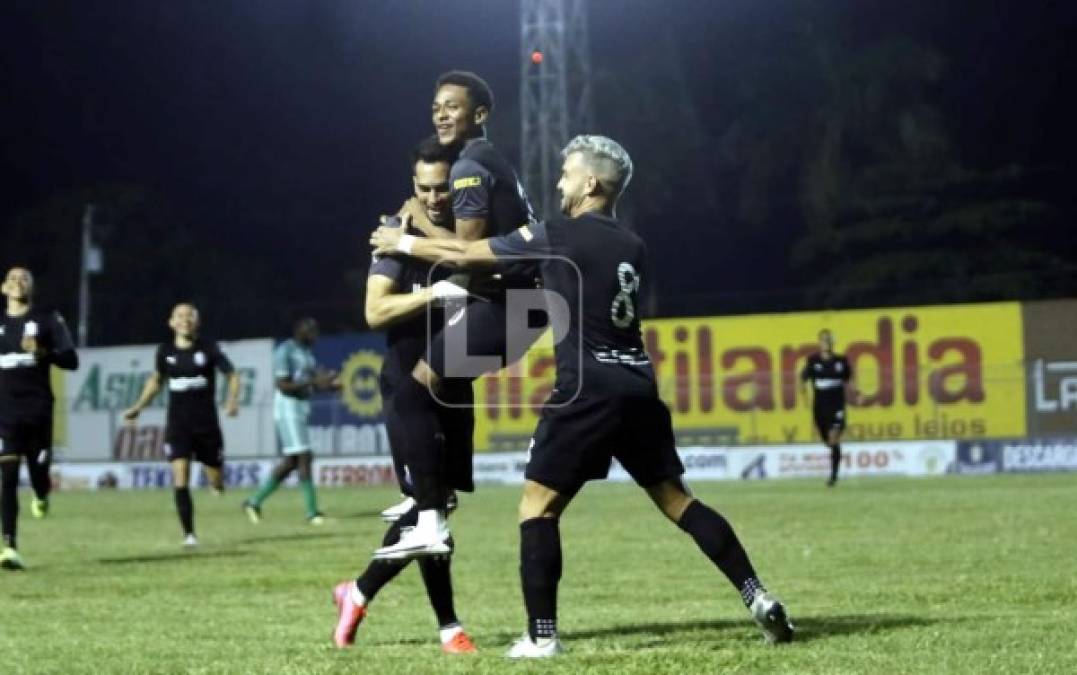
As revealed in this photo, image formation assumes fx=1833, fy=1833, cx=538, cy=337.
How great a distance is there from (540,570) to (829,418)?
23092mm

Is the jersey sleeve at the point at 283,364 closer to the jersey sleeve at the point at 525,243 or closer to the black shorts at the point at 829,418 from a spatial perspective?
the black shorts at the point at 829,418

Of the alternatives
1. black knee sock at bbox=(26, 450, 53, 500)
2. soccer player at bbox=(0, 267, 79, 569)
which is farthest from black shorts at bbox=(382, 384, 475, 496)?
black knee sock at bbox=(26, 450, 53, 500)

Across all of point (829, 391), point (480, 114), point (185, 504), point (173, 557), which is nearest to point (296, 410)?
point (185, 504)

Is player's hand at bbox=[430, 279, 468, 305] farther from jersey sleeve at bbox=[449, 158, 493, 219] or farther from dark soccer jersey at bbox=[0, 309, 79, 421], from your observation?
dark soccer jersey at bbox=[0, 309, 79, 421]

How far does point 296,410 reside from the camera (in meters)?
23.4

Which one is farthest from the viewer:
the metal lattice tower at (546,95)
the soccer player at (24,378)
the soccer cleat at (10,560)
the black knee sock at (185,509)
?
the metal lattice tower at (546,95)

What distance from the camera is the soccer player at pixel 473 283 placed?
8.36 meters

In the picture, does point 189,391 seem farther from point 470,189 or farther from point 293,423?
point 470,189

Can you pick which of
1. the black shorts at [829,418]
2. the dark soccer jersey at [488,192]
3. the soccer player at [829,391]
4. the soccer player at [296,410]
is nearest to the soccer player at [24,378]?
the soccer player at [296,410]

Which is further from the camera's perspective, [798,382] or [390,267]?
[798,382]

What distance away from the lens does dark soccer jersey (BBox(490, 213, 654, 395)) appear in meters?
8.02

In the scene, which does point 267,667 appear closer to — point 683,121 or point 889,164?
point 889,164

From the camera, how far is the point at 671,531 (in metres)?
19.0

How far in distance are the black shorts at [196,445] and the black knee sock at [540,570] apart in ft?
34.6
